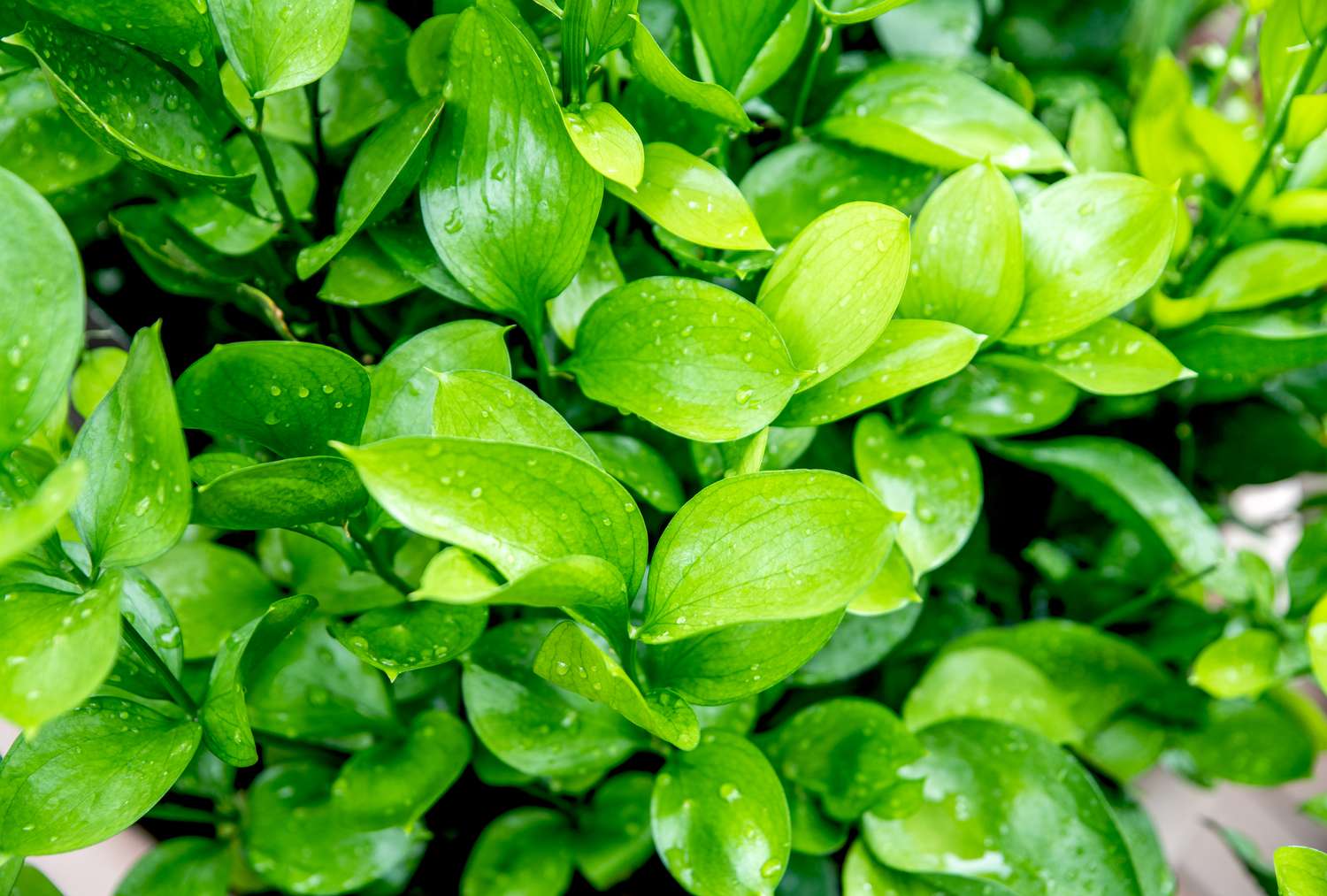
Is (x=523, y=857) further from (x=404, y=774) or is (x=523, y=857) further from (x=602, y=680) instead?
(x=602, y=680)

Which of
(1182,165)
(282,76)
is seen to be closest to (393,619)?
(282,76)

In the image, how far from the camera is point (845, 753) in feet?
1.51

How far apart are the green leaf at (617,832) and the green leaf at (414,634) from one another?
19cm

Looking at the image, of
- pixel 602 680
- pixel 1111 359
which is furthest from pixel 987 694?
pixel 602 680

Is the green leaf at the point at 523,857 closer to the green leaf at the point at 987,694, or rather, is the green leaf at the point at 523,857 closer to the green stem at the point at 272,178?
the green leaf at the point at 987,694

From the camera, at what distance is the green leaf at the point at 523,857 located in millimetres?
489

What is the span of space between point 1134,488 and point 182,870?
55cm

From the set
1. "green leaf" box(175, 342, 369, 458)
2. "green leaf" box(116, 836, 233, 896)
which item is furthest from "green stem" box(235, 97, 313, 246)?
"green leaf" box(116, 836, 233, 896)

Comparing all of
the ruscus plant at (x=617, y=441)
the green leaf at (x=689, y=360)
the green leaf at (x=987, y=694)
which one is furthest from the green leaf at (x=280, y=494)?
the green leaf at (x=987, y=694)

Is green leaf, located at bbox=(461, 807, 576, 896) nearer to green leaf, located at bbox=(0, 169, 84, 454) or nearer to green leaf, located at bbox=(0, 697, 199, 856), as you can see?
green leaf, located at bbox=(0, 697, 199, 856)

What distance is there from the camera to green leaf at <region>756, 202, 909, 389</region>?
1.15 ft

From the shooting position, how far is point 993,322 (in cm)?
42

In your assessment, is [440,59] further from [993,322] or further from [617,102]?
[993,322]

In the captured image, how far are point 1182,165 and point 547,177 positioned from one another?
435mm
